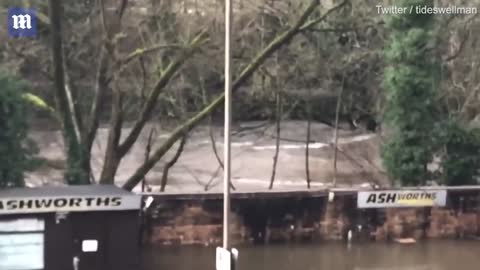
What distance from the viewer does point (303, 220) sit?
24.2 m

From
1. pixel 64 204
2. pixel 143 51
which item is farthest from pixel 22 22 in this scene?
pixel 64 204

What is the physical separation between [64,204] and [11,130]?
396cm

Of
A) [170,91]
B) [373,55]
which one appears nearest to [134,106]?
[170,91]

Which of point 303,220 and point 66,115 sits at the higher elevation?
point 66,115

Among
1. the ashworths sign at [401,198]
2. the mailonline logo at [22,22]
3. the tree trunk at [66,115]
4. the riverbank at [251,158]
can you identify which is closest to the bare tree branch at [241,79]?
the tree trunk at [66,115]

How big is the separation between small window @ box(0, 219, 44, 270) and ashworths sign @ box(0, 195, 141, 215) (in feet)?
0.82

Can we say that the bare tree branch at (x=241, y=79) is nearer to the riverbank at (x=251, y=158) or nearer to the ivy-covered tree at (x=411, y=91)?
the riverbank at (x=251, y=158)

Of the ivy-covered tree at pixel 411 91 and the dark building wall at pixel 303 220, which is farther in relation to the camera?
the ivy-covered tree at pixel 411 91

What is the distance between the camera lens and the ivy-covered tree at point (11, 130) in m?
22.5

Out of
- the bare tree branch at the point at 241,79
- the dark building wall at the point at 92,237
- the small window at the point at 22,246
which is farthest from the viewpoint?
the bare tree branch at the point at 241,79

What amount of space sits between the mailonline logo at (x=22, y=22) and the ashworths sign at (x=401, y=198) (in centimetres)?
910

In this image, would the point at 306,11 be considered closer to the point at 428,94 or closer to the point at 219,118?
the point at 428,94

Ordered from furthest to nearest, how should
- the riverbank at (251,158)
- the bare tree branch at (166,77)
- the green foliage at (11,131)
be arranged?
the riverbank at (251,158) < the bare tree branch at (166,77) < the green foliage at (11,131)

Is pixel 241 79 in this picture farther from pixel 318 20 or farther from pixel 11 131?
pixel 11 131
